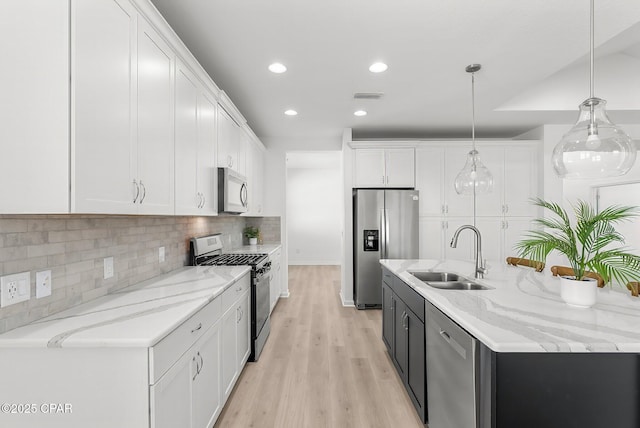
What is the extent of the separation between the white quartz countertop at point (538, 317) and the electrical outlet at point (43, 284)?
6.00 feet

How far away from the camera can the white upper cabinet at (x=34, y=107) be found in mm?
975

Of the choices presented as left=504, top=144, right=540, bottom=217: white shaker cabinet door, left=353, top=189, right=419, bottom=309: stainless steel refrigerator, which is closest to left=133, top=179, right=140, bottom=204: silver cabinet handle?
left=353, top=189, right=419, bottom=309: stainless steel refrigerator

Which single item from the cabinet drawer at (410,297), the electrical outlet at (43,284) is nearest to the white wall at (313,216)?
the cabinet drawer at (410,297)

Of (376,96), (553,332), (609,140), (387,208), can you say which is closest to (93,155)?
(553,332)

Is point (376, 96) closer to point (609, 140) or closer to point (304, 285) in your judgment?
point (609, 140)

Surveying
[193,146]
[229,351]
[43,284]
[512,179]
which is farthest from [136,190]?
[512,179]

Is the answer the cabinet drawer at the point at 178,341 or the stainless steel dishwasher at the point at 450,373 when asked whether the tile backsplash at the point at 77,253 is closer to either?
the cabinet drawer at the point at 178,341

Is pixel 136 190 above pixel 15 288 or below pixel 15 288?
above

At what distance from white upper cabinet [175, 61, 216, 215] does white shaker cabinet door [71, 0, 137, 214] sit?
1.63ft

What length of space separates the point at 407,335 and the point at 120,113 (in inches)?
87.2

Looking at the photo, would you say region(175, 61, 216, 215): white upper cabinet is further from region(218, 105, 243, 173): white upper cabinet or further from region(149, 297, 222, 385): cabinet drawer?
region(149, 297, 222, 385): cabinet drawer

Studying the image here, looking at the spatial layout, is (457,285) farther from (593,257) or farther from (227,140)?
(227,140)

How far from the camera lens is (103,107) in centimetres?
128

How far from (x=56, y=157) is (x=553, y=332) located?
1949 mm
